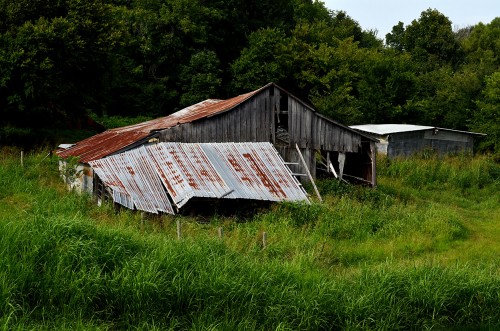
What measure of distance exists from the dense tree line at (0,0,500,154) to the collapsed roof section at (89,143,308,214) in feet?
26.5

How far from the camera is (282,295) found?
8594 mm

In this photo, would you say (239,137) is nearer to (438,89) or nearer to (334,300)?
(334,300)

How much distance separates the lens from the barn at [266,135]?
18469 mm

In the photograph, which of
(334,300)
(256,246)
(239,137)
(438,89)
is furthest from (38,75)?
(438,89)

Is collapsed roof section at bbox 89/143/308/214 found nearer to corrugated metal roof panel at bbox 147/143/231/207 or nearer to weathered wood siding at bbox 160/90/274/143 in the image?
corrugated metal roof panel at bbox 147/143/231/207

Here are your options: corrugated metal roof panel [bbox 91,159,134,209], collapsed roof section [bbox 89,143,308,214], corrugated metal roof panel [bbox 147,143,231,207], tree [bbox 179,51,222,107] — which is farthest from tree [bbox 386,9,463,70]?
corrugated metal roof panel [bbox 91,159,134,209]

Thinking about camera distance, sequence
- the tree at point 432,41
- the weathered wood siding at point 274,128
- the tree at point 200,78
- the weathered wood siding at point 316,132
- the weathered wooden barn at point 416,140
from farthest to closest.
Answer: the tree at point 432,41 < the tree at point 200,78 < the weathered wooden barn at point 416,140 < the weathered wood siding at point 316,132 < the weathered wood siding at point 274,128

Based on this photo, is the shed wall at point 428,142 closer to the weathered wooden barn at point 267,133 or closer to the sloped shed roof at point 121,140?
the weathered wooden barn at point 267,133

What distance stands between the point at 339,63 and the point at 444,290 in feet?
101

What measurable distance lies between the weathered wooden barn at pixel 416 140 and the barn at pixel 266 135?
602cm

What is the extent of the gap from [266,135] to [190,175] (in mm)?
4648

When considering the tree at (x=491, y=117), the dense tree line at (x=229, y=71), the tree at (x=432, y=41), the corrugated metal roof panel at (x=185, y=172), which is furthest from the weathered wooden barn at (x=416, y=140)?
the tree at (x=432, y=41)

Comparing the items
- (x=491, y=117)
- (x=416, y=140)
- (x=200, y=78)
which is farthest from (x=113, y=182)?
(x=491, y=117)

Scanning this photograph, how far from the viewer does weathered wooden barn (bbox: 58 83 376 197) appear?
18609 millimetres
